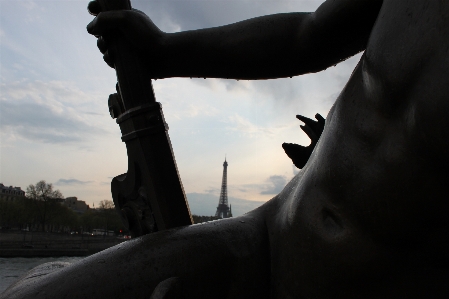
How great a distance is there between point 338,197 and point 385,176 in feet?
0.61

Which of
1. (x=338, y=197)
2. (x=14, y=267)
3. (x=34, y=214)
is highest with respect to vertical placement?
(x=34, y=214)

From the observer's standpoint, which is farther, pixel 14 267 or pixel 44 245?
pixel 44 245

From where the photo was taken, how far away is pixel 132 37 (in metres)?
1.93

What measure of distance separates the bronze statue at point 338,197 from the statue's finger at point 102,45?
41 cm

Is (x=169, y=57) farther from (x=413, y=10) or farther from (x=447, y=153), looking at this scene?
(x=447, y=153)

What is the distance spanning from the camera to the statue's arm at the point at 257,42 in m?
1.45

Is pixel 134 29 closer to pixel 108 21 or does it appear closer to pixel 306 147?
pixel 108 21

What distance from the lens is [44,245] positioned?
39.4m

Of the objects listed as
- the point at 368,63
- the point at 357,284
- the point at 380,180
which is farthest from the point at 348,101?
the point at 357,284

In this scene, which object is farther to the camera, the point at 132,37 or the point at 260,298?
the point at 132,37

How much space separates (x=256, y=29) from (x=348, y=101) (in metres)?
0.60

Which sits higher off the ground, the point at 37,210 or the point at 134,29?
the point at 37,210

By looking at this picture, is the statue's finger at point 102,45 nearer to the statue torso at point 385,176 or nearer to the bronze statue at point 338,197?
the bronze statue at point 338,197

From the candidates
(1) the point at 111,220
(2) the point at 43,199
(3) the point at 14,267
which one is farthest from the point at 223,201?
(3) the point at 14,267
